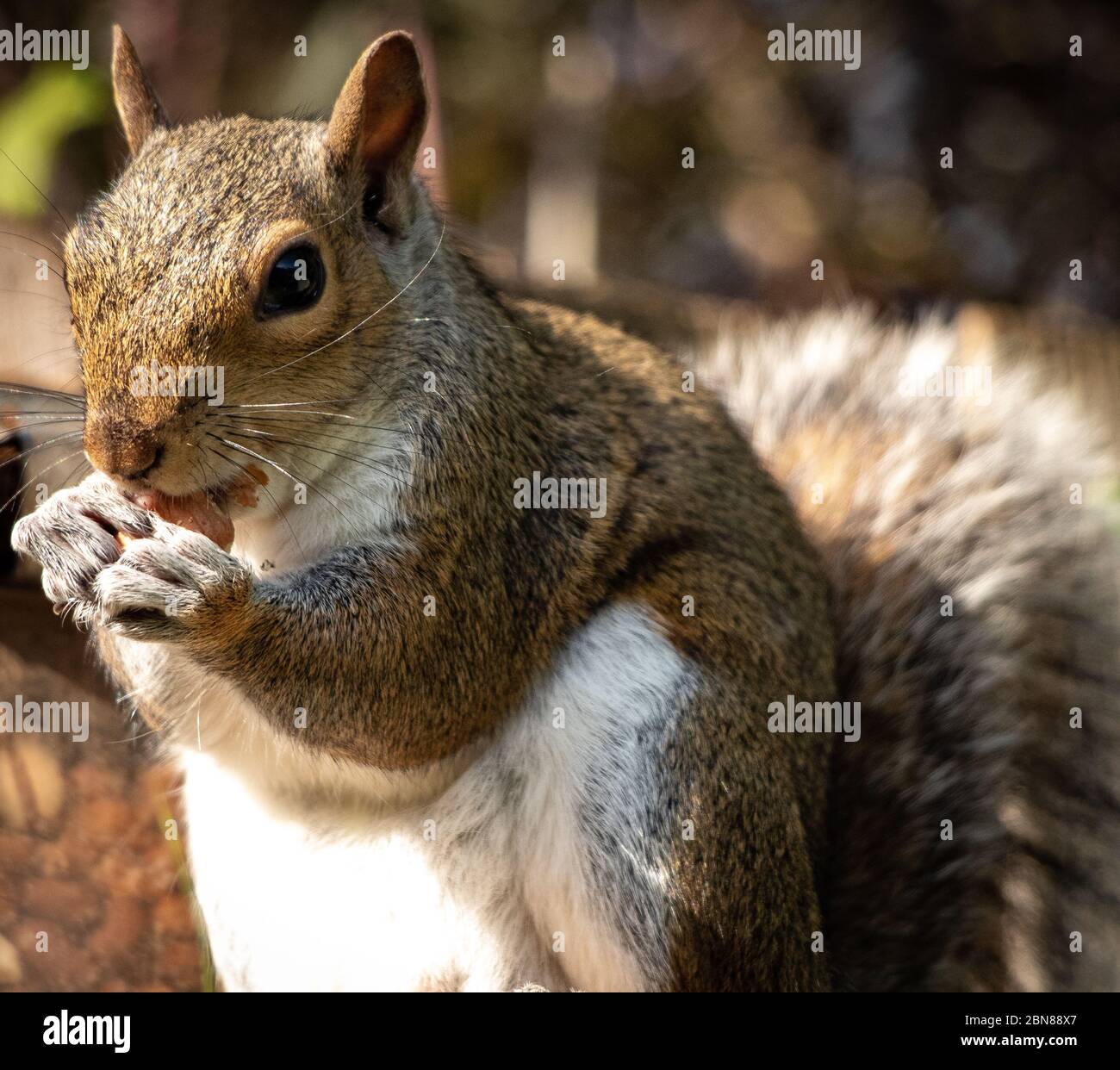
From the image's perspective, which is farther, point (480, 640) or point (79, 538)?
point (480, 640)

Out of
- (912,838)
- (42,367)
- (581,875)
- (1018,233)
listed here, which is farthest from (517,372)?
(1018,233)

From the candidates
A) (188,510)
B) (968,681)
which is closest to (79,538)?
(188,510)

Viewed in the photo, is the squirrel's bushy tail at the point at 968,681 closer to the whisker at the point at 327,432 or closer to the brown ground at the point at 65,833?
the whisker at the point at 327,432

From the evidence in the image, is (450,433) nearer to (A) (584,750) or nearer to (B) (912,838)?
(A) (584,750)

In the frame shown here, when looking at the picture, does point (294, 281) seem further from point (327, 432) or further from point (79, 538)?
point (79, 538)

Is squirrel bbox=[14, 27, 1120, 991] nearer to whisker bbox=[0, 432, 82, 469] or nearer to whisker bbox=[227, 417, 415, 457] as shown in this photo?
whisker bbox=[227, 417, 415, 457]

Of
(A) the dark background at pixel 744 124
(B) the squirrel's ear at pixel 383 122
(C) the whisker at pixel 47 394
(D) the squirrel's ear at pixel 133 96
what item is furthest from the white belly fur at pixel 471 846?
(A) the dark background at pixel 744 124

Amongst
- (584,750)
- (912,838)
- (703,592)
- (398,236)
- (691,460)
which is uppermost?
(398,236)
